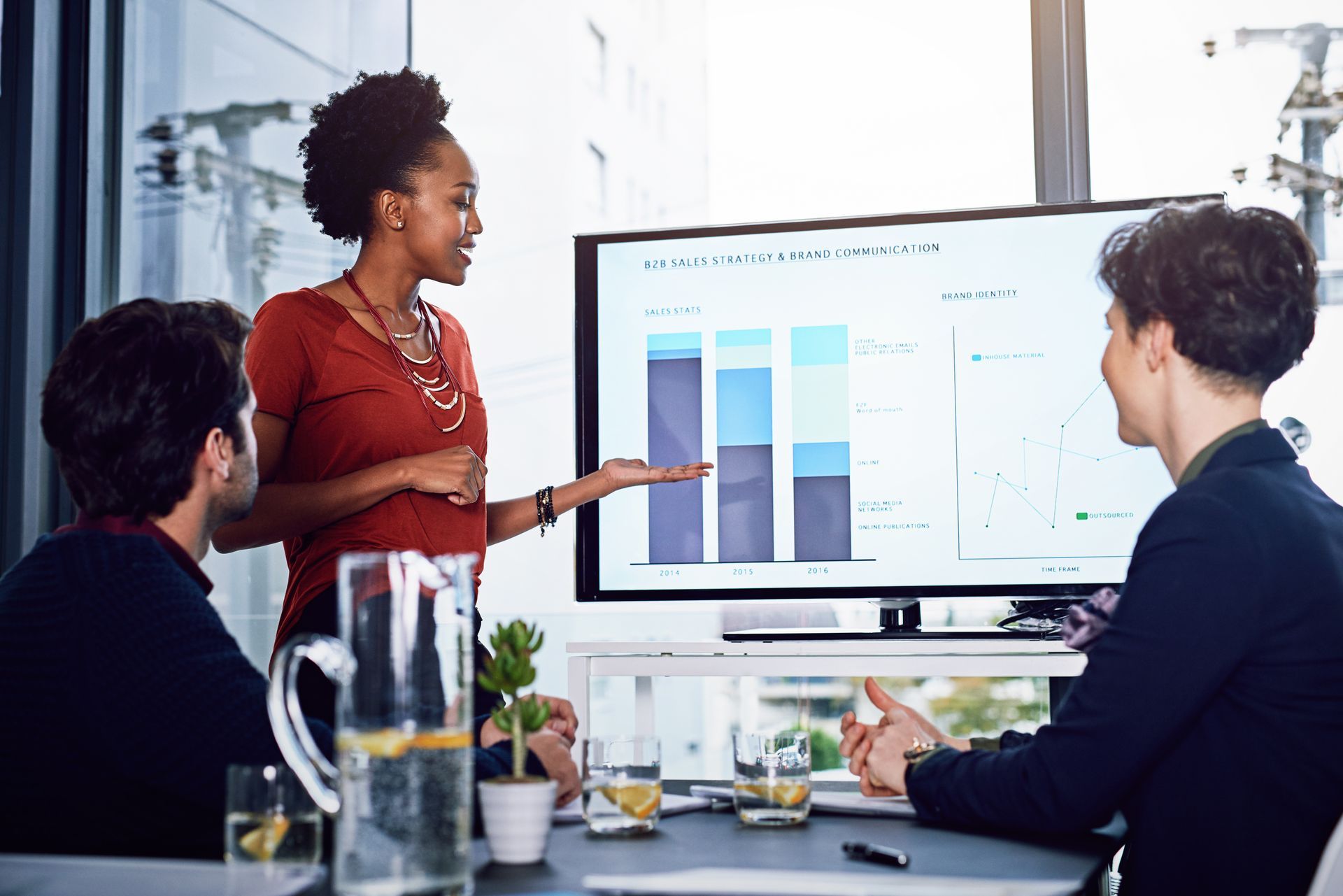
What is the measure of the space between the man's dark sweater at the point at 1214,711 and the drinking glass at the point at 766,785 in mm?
231

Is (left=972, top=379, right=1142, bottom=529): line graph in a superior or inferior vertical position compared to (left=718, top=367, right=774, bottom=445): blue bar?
inferior

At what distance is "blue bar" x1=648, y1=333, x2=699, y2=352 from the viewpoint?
2160mm

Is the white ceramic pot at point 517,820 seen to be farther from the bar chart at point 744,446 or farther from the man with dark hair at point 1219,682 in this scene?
the bar chart at point 744,446

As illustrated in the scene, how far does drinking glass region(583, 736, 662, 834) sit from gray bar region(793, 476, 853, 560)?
0.86 m

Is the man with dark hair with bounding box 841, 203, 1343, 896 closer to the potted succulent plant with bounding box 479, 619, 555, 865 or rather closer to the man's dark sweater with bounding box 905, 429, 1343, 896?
the man's dark sweater with bounding box 905, 429, 1343, 896

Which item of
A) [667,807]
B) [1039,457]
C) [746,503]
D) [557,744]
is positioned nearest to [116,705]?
[557,744]

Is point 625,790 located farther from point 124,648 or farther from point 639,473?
point 639,473

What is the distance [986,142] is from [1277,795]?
1.84 metres

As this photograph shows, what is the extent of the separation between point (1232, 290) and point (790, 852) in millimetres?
727

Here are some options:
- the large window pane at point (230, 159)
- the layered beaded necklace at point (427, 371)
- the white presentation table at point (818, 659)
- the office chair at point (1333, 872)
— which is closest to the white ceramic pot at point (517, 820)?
the office chair at point (1333, 872)

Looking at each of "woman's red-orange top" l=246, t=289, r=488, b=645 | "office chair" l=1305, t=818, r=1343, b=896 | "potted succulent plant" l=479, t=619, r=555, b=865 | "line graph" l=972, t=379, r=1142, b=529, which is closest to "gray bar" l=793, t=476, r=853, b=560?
"line graph" l=972, t=379, r=1142, b=529

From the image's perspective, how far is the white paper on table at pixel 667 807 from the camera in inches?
53.6

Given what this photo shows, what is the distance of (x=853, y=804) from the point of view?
142 cm

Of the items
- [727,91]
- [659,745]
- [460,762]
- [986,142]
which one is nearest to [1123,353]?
[659,745]
